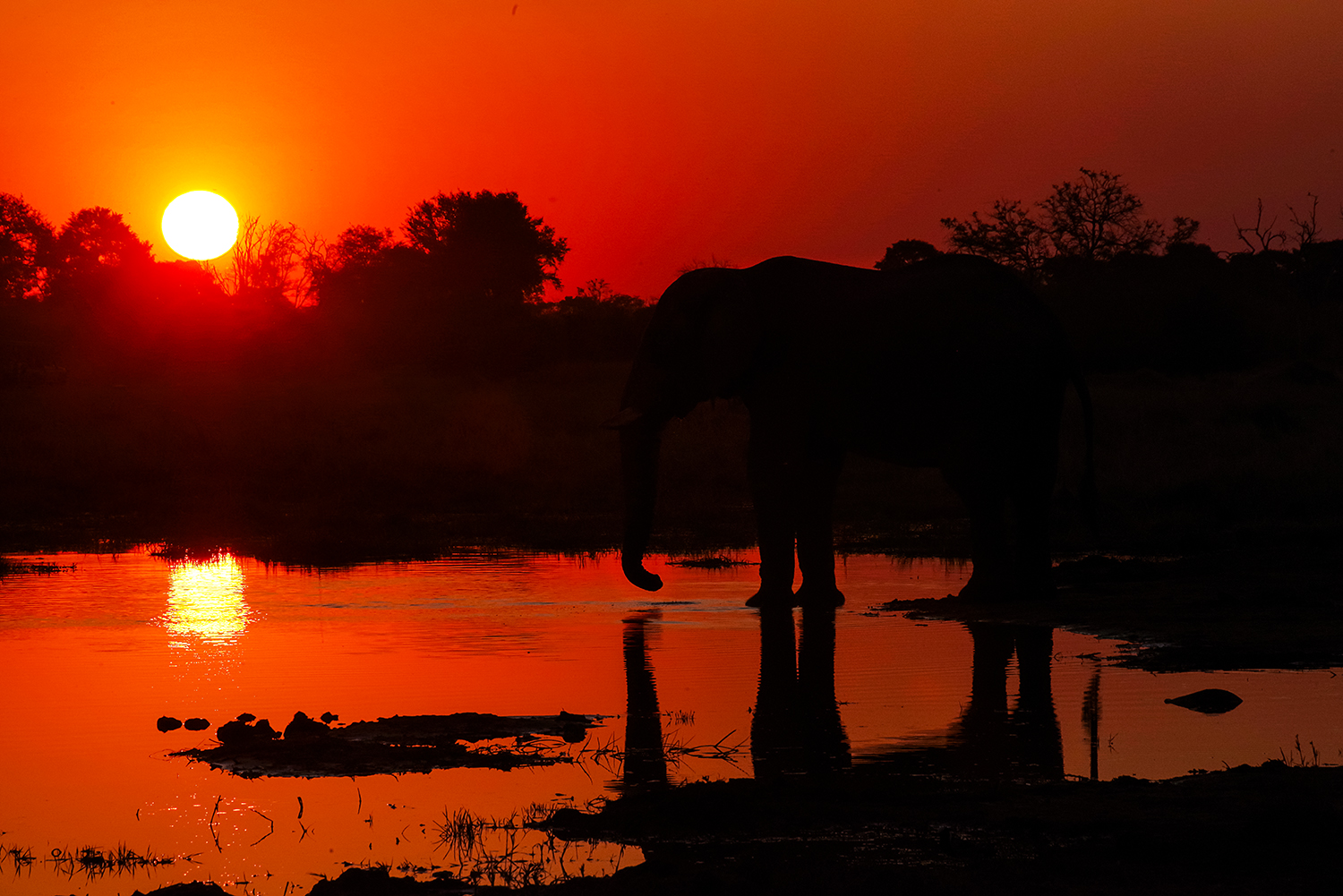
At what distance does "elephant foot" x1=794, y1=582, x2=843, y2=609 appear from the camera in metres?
12.4

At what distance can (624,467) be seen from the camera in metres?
12.7

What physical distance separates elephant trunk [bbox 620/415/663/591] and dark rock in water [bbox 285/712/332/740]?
4.95 meters

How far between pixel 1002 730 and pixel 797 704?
1154mm

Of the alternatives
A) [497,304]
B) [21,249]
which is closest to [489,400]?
[497,304]

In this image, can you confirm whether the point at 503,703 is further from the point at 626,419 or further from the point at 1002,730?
the point at 626,419

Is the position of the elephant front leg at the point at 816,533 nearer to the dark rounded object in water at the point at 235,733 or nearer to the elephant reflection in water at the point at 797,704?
the elephant reflection in water at the point at 797,704

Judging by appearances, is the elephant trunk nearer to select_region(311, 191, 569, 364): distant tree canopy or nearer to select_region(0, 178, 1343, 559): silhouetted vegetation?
select_region(0, 178, 1343, 559): silhouetted vegetation

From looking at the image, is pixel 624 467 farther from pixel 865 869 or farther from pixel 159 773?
pixel 865 869

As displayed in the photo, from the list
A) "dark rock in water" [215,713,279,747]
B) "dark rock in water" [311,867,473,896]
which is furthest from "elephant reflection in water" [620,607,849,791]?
"dark rock in water" [215,713,279,747]

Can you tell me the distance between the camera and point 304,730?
7320 mm

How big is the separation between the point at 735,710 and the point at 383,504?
15.8 metres

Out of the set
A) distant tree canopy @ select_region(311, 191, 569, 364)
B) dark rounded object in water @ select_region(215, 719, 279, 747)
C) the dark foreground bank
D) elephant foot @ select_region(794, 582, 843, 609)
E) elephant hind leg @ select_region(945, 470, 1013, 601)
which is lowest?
the dark foreground bank

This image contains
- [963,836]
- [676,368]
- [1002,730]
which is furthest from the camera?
[676,368]

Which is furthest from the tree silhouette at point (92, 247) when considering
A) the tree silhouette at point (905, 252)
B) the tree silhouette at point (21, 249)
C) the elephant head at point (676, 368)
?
the elephant head at point (676, 368)
